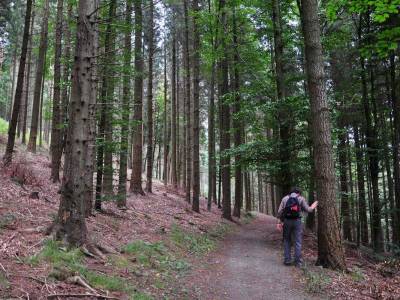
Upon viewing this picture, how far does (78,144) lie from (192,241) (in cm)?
593

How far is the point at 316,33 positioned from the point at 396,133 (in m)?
7.79

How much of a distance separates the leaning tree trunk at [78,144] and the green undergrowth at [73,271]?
1.71ft

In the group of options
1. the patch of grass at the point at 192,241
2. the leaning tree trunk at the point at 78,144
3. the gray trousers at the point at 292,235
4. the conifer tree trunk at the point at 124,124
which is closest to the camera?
the leaning tree trunk at the point at 78,144

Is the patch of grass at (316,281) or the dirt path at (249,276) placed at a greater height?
the patch of grass at (316,281)

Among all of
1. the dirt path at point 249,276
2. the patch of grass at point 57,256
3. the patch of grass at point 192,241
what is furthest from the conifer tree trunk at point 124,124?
the patch of grass at point 57,256

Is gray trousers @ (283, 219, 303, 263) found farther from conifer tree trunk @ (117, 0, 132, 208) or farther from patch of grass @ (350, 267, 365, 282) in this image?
conifer tree trunk @ (117, 0, 132, 208)

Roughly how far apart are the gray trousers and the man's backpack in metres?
0.13

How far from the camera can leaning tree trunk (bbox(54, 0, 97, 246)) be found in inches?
271

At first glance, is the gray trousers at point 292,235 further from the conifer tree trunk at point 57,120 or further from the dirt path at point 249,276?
the conifer tree trunk at point 57,120

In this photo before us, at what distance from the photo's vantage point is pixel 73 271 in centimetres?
574

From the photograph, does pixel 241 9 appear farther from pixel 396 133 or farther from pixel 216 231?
pixel 216 231

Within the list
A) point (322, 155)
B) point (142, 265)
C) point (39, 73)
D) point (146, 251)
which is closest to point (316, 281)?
point (322, 155)

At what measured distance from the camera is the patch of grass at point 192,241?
10.9 meters

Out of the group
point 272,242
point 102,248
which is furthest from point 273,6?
point 102,248
